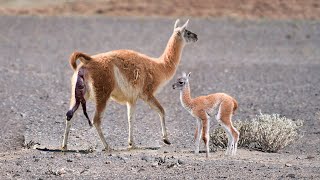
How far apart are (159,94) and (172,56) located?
18.1 feet

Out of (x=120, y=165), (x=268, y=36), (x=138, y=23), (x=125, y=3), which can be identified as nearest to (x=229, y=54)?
(x=268, y=36)

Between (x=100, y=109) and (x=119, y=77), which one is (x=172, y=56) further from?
(x=100, y=109)

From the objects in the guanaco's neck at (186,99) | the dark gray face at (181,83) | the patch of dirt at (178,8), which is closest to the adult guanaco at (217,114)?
the guanaco's neck at (186,99)

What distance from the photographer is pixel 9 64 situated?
23.4m

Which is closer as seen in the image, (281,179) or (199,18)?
(281,179)

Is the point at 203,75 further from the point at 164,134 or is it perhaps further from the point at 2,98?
the point at 164,134

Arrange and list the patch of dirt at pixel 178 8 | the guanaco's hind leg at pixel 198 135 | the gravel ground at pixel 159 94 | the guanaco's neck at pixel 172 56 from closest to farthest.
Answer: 1. the gravel ground at pixel 159 94
2. the guanaco's hind leg at pixel 198 135
3. the guanaco's neck at pixel 172 56
4. the patch of dirt at pixel 178 8

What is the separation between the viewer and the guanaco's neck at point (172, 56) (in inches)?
541

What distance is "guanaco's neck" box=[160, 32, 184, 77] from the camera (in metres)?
13.8

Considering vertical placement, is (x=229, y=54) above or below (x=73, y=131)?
above

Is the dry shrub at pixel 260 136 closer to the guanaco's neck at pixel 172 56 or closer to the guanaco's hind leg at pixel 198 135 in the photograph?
the guanaco's hind leg at pixel 198 135

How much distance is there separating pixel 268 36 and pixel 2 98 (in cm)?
1427

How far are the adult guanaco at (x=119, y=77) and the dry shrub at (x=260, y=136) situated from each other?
28.9 inches

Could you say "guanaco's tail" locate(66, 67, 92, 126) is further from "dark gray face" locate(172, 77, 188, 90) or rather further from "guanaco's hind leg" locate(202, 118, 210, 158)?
"guanaco's hind leg" locate(202, 118, 210, 158)
